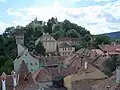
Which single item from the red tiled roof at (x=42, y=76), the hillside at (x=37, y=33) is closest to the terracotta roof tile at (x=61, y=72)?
the red tiled roof at (x=42, y=76)

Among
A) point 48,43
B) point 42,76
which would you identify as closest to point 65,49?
point 48,43

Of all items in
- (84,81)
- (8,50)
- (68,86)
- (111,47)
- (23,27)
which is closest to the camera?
(84,81)

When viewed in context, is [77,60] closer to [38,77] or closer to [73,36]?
[38,77]

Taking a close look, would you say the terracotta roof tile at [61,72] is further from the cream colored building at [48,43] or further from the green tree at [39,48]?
the cream colored building at [48,43]

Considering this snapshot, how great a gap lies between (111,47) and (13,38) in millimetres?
37220

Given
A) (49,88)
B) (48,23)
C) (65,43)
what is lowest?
(49,88)

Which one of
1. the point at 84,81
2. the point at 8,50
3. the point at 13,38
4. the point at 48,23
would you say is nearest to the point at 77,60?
the point at 84,81

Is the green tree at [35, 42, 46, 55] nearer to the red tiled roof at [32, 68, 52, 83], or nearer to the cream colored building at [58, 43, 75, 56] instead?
the cream colored building at [58, 43, 75, 56]

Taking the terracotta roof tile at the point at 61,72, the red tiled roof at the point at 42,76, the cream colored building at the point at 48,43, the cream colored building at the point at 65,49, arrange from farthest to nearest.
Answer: the cream colored building at the point at 48,43 → the cream colored building at the point at 65,49 → the terracotta roof tile at the point at 61,72 → the red tiled roof at the point at 42,76

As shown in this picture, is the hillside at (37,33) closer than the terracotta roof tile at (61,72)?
No

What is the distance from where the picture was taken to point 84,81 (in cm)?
4400

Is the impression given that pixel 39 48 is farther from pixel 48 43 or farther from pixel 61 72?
pixel 61 72

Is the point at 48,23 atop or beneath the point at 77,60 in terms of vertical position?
atop

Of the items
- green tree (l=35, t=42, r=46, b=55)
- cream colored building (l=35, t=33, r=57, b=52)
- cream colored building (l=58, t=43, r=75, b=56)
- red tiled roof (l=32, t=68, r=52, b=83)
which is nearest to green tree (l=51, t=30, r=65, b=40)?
cream colored building (l=35, t=33, r=57, b=52)
